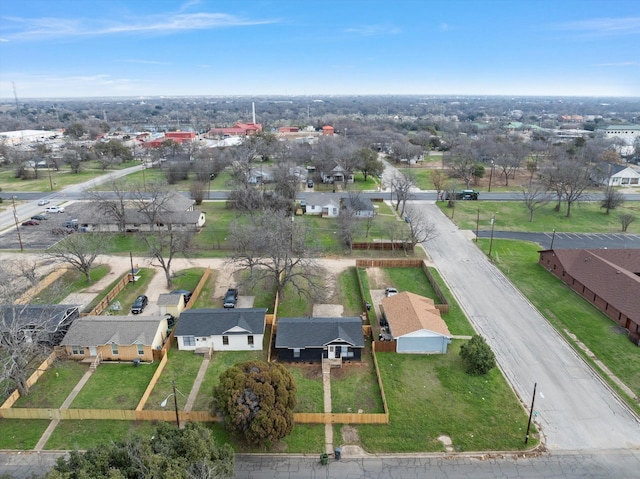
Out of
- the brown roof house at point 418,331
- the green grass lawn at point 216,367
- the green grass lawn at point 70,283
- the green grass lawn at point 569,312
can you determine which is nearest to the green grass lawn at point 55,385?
the green grass lawn at point 216,367

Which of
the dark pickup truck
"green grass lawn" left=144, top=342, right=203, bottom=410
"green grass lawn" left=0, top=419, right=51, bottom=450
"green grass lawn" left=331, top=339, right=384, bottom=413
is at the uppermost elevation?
the dark pickup truck

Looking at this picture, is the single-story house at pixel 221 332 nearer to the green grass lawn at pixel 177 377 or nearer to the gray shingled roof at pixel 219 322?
the gray shingled roof at pixel 219 322

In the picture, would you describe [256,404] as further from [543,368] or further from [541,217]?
[541,217]

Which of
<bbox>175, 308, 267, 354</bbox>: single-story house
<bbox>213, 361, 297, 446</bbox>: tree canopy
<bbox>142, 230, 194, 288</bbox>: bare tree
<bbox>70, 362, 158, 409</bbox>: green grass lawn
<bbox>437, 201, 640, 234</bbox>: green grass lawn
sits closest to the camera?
<bbox>213, 361, 297, 446</bbox>: tree canopy

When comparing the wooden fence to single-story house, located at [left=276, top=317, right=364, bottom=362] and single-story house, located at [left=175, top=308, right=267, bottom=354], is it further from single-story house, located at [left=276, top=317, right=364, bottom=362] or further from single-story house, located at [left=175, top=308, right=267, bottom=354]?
single-story house, located at [left=276, top=317, right=364, bottom=362]

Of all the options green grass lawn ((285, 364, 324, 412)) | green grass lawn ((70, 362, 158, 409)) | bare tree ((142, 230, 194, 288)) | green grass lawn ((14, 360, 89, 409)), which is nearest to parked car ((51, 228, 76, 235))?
bare tree ((142, 230, 194, 288))

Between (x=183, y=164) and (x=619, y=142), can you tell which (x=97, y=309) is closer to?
(x=183, y=164)
